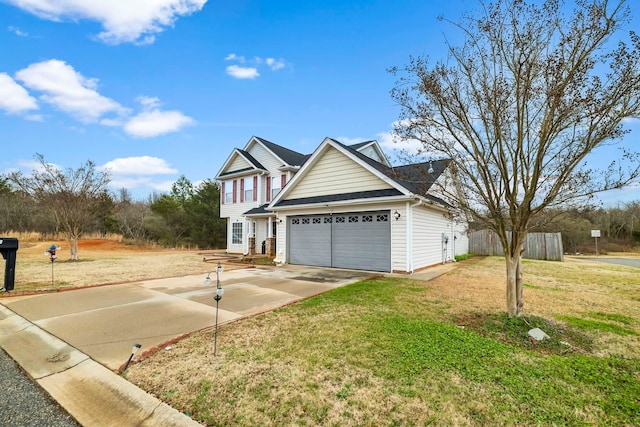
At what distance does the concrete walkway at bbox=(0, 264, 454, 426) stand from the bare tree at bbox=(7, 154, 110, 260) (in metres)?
10.8

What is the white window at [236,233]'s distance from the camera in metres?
20.4

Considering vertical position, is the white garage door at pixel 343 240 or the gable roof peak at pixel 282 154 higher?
the gable roof peak at pixel 282 154

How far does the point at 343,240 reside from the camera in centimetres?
1190

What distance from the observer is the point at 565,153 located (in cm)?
438

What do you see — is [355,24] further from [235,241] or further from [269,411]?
[235,241]

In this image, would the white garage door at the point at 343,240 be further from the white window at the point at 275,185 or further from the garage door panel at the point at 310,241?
the white window at the point at 275,185

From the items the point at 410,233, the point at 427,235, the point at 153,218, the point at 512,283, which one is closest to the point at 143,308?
the point at 512,283

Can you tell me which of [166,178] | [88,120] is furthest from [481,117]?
[166,178]

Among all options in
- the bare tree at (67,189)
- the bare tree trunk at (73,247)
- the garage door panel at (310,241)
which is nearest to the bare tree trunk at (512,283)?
the garage door panel at (310,241)

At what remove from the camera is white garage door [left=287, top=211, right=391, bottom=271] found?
10.9 m

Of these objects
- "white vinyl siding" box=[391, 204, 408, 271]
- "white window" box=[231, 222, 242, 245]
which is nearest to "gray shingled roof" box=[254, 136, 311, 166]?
"white window" box=[231, 222, 242, 245]

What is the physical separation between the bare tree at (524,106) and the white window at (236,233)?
16.9 metres

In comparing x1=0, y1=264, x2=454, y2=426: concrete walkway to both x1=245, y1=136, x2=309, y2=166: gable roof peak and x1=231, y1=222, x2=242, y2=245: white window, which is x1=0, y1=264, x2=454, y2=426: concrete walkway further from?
x1=231, y1=222, x2=242, y2=245: white window

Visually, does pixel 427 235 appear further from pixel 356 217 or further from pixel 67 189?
pixel 67 189
